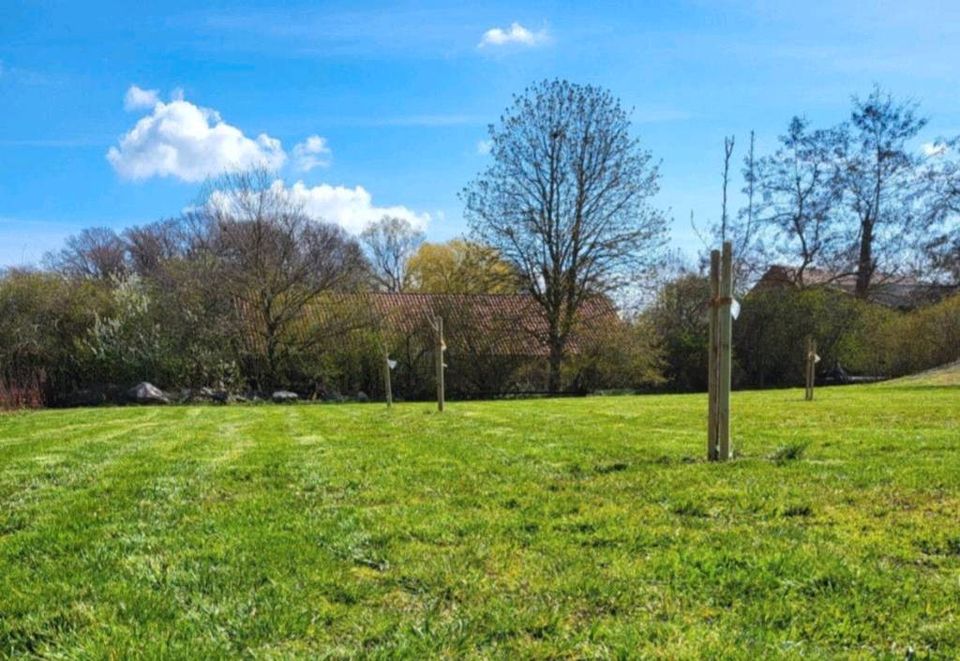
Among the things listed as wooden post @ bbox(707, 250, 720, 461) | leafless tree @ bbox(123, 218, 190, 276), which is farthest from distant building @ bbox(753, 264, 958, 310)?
leafless tree @ bbox(123, 218, 190, 276)

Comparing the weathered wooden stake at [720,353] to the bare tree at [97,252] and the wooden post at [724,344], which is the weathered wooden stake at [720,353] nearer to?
the wooden post at [724,344]

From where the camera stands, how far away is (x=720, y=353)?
18.6 feet

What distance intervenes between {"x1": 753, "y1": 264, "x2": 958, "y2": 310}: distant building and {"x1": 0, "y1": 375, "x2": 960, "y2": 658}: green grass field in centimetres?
2427

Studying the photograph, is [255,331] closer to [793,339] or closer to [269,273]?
[269,273]

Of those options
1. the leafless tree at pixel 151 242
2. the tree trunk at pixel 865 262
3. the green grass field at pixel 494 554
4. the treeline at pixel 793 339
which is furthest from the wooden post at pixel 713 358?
the leafless tree at pixel 151 242

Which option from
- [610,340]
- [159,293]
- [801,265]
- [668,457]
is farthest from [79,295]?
[801,265]

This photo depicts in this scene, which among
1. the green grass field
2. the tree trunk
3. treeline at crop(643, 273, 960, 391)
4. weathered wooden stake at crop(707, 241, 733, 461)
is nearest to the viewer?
the green grass field

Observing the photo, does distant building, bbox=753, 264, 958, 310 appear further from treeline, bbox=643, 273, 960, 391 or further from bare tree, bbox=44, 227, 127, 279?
bare tree, bbox=44, 227, 127, 279

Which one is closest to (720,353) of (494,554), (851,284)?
(494,554)

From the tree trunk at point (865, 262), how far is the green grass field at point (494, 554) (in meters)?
25.6

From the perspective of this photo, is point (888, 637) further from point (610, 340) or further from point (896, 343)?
point (896, 343)

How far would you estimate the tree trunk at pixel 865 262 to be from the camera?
2812 centimetres

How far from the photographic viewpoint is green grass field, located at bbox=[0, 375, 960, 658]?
2.30 m

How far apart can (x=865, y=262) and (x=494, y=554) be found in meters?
30.6
